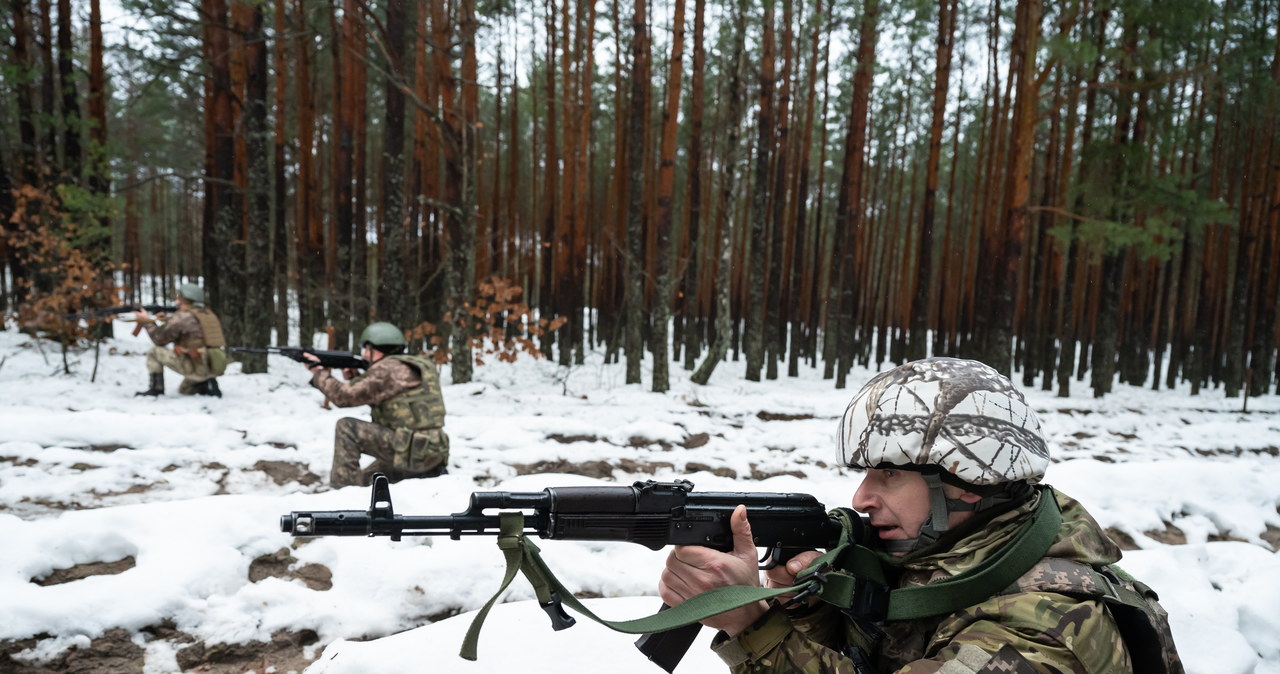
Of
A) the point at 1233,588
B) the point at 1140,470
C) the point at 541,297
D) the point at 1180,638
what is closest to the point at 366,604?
the point at 1180,638

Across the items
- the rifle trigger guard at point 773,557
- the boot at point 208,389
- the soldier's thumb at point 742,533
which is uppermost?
the soldier's thumb at point 742,533

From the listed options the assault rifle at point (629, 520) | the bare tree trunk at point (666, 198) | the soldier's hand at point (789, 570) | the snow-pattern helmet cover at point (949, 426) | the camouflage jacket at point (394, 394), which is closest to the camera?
the snow-pattern helmet cover at point (949, 426)

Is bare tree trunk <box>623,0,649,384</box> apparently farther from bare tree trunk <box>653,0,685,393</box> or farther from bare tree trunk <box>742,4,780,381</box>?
bare tree trunk <box>742,4,780,381</box>

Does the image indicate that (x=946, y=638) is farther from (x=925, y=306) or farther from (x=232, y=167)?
(x=925, y=306)

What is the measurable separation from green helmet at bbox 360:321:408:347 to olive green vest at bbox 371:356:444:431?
15cm

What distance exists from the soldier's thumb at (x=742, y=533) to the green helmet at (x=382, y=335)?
169 inches

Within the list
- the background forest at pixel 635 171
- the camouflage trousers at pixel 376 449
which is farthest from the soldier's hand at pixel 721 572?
the background forest at pixel 635 171

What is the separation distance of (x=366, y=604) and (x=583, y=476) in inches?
111

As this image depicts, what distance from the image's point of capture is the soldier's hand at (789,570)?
178 cm

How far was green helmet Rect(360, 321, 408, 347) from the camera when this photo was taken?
17.7ft

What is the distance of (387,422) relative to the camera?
533 cm

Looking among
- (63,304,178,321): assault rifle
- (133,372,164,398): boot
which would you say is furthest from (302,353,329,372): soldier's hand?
(63,304,178,321): assault rifle

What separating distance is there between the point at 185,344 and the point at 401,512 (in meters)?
6.07

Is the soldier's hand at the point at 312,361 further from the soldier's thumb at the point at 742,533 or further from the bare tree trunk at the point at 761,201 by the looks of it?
the bare tree trunk at the point at 761,201
